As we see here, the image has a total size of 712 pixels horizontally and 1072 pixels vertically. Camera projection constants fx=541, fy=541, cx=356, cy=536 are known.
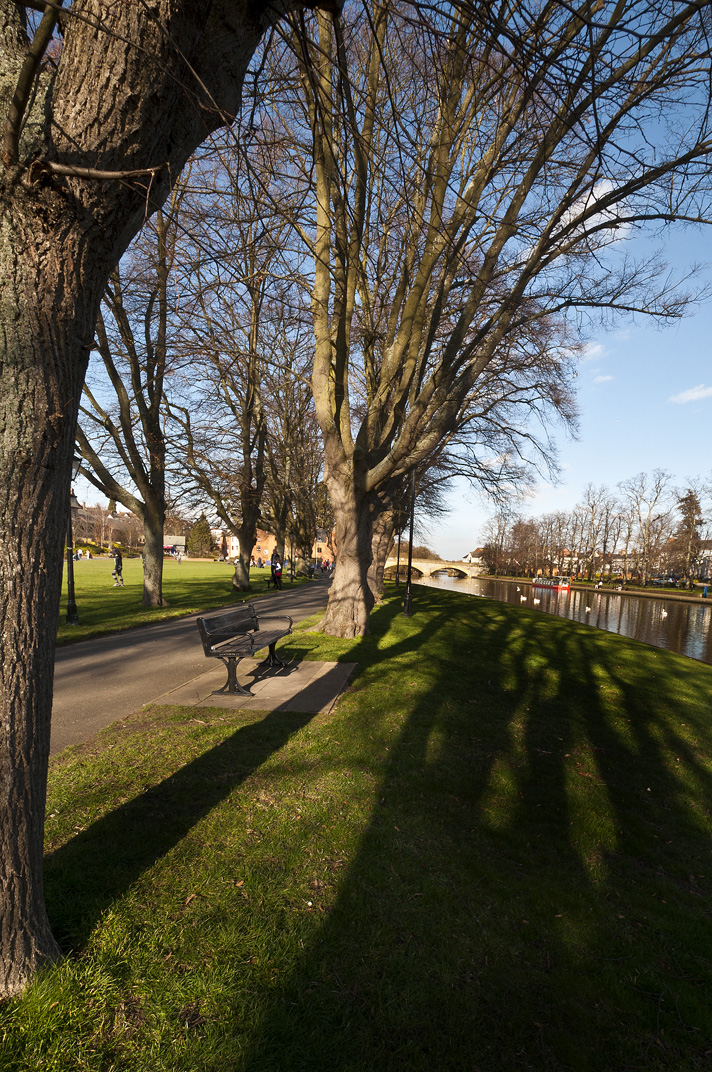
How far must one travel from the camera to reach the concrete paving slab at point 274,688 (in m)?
6.58

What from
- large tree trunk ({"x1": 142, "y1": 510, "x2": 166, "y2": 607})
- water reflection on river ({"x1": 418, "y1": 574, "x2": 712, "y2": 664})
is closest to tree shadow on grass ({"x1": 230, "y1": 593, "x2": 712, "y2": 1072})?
large tree trunk ({"x1": 142, "y1": 510, "x2": 166, "y2": 607})

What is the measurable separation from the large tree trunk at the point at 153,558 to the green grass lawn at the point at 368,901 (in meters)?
11.6

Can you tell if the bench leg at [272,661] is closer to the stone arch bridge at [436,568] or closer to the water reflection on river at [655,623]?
the water reflection on river at [655,623]

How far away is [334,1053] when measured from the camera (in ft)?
7.30

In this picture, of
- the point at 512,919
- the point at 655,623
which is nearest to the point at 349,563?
the point at 512,919

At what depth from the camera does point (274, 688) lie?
24.2 ft

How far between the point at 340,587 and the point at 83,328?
353 inches

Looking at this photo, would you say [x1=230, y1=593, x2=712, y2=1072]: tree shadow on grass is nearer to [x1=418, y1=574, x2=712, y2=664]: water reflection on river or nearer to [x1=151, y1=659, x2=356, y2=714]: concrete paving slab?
[x1=151, y1=659, x2=356, y2=714]: concrete paving slab

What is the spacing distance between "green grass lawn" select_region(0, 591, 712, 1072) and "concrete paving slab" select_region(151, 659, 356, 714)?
480 mm

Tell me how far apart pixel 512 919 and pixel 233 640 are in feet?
17.9

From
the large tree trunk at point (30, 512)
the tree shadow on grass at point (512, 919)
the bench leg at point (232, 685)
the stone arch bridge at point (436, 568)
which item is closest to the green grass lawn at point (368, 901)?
the tree shadow on grass at point (512, 919)

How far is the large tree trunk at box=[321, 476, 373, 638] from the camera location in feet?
34.3

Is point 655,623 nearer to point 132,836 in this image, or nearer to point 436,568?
point 132,836

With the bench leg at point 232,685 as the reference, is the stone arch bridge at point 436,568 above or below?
above
